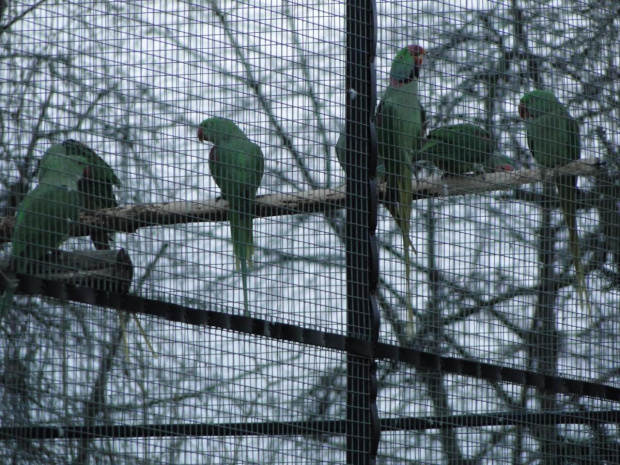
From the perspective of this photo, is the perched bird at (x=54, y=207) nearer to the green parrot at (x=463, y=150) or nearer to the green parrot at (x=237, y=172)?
the green parrot at (x=237, y=172)

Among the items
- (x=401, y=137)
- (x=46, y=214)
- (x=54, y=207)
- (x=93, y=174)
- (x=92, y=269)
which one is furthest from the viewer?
(x=401, y=137)

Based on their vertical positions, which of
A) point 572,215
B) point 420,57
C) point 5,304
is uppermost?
point 420,57

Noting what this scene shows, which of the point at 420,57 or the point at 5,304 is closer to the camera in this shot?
the point at 5,304

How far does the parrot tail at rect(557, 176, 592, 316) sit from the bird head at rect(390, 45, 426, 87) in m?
0.53

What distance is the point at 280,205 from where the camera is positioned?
6.91 ft

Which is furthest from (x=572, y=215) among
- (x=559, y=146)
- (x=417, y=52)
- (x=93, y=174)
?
(x=93, y=174)

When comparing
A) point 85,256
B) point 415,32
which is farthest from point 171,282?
point 415,32

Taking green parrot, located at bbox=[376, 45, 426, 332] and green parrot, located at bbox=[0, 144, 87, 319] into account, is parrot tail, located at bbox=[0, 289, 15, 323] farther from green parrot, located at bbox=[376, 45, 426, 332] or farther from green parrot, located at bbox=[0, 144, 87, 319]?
green parrot, located at bbox=[376, 45, 426, 332]

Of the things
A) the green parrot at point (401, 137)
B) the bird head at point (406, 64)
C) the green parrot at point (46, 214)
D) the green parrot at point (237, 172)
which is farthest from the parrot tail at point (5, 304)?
the bird head at point (406, 64)

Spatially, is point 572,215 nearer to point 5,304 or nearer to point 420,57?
point 420,57

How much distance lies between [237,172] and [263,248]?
47 centimetres

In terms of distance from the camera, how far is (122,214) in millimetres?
1962

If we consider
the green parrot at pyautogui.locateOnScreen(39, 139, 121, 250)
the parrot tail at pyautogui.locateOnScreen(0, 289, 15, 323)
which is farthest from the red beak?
the parrot tail at pyautogui.locateOnScreen(0, 289, 15, 323)

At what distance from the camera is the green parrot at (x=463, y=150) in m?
2.43
